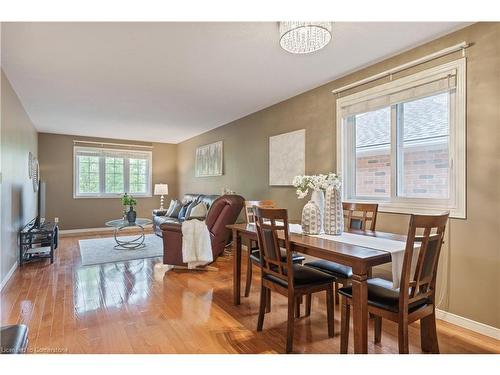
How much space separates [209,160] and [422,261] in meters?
5.27

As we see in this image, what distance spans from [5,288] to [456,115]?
4.79 metres

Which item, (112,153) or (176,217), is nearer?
(176,217)

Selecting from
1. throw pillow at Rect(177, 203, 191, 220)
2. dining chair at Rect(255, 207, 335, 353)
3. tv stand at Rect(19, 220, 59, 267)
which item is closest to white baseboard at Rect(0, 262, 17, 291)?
tv stand at Rect(19, 220, 59, 267)

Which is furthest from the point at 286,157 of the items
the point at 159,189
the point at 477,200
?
the point at 159,189

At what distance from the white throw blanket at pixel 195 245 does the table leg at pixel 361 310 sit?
7.92 ft

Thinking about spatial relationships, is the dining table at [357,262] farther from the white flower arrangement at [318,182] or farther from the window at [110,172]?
the window at [110,172]

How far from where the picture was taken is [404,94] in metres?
2.70

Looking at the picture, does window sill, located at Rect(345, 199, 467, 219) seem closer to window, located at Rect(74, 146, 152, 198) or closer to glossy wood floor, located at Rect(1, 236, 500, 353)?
glossy wood floor, located at Rect(1, 236, 500, 353)

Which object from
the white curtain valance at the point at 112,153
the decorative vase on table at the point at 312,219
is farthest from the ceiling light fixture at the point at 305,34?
the white curtain valance at the point at 112,153

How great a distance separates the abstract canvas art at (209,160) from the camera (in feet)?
19.8

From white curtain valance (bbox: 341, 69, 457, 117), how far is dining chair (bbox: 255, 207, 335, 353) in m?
1.77

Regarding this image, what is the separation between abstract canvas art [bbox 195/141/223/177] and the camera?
6.02 meters

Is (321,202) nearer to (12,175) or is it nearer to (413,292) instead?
(413,292)
